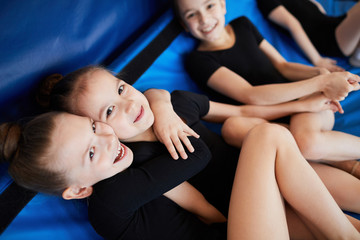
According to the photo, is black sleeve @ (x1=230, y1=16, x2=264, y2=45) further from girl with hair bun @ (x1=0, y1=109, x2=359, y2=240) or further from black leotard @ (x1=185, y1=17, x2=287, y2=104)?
girl with hair bun @ (x1=0, y1=109, x2=359, y2=240)

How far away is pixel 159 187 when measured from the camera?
23.4 inches

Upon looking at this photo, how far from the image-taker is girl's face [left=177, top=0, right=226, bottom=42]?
965 millimetres

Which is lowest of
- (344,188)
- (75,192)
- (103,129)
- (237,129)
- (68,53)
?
(344,188)

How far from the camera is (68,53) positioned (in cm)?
74

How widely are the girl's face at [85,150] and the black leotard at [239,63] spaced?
0.55m

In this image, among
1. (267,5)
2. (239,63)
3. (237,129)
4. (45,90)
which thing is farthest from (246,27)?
(45,90)

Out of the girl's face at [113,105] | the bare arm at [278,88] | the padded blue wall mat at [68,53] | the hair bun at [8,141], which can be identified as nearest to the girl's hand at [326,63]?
the padded blue wall mat at [68,53]

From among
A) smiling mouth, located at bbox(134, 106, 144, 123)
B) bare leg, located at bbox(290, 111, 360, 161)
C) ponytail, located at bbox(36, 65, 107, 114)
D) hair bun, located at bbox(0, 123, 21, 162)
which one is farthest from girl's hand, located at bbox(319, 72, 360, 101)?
hair bun, located at bbox(0, 123, 21, 162)

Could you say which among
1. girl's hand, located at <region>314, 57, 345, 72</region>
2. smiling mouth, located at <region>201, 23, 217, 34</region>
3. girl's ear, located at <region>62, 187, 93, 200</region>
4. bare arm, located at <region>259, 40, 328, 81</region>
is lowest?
girl's hand, located at <region>314, 57, 345, 72</region>

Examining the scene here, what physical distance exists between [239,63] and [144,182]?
27.6 inches

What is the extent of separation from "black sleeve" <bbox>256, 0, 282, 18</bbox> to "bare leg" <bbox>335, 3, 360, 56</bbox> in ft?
1.12

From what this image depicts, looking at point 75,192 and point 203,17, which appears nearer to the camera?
point 75,192

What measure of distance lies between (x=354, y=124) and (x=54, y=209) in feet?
3.44

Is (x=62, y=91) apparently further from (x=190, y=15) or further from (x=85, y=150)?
(x=190, y=15)
